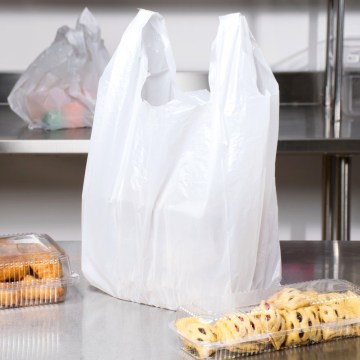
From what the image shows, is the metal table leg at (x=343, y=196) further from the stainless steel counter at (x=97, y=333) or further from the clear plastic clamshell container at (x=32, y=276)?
the clear plastic clamshell container at (x=32, y=276)

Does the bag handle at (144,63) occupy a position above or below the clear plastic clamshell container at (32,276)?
above

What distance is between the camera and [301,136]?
2.26 m

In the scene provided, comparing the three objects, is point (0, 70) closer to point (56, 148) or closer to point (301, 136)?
point (56, 148)

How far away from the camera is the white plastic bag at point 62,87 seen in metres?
2.40

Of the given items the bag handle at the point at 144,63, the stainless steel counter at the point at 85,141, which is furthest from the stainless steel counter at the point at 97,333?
the stainless steel counter at the point at 85,141

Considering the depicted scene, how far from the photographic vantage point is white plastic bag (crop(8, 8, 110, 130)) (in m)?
2.40

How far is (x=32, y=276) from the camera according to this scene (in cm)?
118

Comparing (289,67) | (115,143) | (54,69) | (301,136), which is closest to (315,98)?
(289,67)

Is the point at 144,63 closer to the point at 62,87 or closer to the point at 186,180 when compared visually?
the point at 186,180

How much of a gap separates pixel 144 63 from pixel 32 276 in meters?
0.32

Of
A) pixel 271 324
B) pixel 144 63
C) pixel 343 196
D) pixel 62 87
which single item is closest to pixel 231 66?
pixel 144 63

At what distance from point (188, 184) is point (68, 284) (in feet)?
0.77

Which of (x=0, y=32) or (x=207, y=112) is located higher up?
(x=0, y=32)

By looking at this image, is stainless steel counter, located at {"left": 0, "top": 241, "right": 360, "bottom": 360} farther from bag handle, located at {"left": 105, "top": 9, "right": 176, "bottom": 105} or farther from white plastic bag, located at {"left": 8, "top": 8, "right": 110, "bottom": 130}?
white plastic bag, located at {"left": 8, "top": 8, "right": 110, "bottom": 130}
